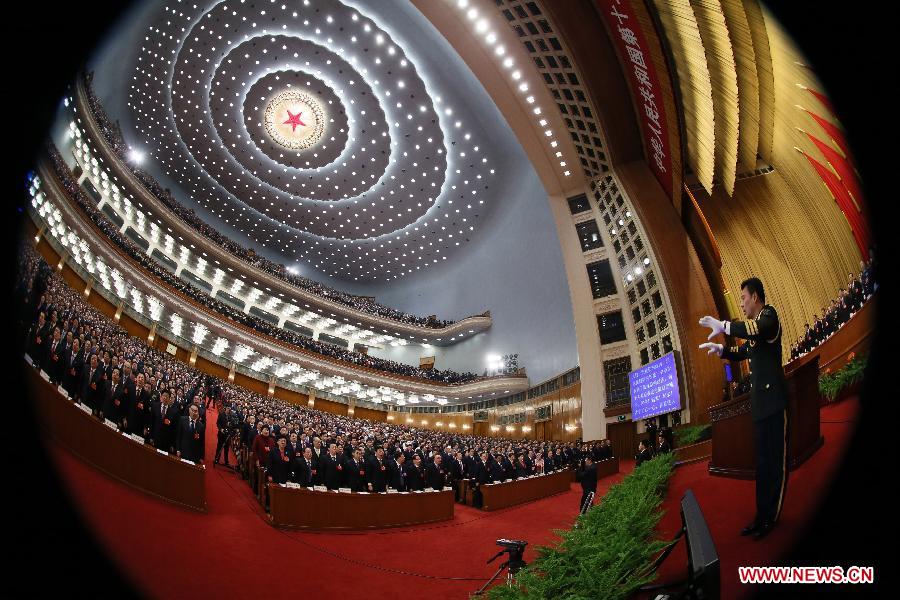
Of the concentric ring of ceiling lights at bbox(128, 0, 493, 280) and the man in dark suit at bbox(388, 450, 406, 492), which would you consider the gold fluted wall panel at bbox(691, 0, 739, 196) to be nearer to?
the man in dark suit at bbox(388, 450, 406, 492)

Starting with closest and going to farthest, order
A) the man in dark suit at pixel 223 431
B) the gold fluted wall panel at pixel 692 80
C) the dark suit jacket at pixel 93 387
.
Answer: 1. the dark suit jacket at pixel 93 387
2. the gold fluted wall panel at pixel 692 80
3. the man in dark suit at pixel 223 431

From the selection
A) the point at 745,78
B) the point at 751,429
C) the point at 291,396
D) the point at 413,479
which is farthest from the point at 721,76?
the point at 291,396

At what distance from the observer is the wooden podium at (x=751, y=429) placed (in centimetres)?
253

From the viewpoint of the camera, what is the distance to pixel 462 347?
32.0 m

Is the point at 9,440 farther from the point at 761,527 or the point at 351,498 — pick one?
the point at 351,498

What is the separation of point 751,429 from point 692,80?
8.95 m

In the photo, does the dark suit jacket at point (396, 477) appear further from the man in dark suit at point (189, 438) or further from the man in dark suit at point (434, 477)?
the man in dark suit at point (189, 438)

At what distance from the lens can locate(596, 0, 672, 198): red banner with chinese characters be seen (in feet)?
29.4

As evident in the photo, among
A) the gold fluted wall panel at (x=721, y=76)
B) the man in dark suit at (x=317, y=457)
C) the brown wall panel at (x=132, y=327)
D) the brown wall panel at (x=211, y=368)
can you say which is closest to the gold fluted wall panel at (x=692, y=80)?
the gold fluted wall panel at (x=721, y=76)

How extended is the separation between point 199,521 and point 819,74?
5828 millimetres

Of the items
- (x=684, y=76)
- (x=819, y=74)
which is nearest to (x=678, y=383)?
(x=684, y=76)

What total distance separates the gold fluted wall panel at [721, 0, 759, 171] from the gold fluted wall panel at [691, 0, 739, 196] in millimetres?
175

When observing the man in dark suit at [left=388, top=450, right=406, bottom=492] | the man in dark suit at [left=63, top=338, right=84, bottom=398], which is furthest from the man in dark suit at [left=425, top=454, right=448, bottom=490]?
the man in dark suit at [left=63, top=338, right=84, bottom=398]

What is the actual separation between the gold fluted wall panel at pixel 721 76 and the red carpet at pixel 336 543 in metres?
6.41
